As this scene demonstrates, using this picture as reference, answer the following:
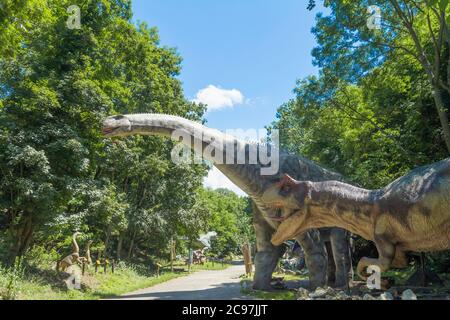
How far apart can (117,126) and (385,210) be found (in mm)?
6129

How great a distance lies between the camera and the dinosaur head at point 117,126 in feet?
28.8

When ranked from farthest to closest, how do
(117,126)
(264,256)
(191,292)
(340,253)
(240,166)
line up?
(191,292) < (264,256) < (340,253) < (240,166) < (117,126)

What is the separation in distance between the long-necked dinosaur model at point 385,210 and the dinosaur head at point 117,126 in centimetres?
454

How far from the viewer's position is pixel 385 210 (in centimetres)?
525

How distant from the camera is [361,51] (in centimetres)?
1214

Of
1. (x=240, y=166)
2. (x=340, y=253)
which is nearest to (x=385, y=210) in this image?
(x=240, y=166)

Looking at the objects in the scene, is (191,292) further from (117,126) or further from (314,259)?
(117,126)

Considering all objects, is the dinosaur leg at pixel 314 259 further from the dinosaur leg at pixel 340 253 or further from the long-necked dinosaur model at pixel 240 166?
the dinosaur leg at pixel 340 253

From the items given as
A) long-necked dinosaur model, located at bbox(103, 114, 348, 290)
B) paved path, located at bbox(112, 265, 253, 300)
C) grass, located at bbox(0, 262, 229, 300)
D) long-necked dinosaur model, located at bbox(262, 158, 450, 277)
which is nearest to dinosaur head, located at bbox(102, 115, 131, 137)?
long-necked dinosaur model, located at bbox(103, 114, 348, 290)

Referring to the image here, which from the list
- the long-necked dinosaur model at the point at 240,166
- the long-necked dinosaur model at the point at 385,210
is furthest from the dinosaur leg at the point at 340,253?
the long-necked dinosaur model at the point at 385,210

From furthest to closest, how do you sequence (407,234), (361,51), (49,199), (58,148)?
1. (361,51)
2. (58,148)
3. (49,199)
4. (407,234)
